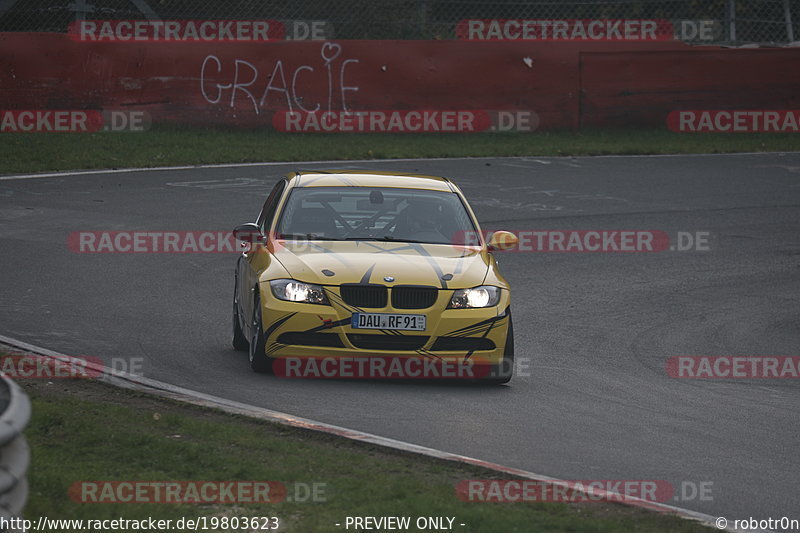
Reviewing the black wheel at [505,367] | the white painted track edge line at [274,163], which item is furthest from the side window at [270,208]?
the white painted track edge line at [274,163]

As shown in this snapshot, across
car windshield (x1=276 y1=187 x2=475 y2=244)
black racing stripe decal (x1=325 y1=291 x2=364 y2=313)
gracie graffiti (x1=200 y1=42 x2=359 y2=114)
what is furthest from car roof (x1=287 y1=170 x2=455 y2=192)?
gracie graffiti (x1=200 y1=42 x2=359 y2=114)

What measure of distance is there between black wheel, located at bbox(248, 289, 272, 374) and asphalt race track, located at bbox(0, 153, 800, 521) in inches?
5.3

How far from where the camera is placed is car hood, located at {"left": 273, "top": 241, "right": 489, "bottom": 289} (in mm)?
10344

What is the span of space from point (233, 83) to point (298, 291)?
1596cm

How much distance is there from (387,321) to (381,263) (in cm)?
51

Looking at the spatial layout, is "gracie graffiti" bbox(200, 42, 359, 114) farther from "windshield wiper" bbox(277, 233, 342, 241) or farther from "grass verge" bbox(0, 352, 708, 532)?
"grass verge" bbox(0, 352, 708, 532)

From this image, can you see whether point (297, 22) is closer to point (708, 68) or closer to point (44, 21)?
point (44, 21)

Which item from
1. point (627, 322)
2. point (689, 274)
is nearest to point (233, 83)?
point (689, 274)

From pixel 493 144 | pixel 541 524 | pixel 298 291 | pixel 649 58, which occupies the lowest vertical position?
pixel 541 524

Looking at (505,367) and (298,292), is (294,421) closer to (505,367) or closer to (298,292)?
(298,292)

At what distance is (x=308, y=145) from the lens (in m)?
25.4

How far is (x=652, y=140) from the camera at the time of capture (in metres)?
27.9

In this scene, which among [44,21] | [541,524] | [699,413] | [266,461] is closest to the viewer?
[541,524]

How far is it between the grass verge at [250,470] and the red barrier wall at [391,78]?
644 inches
